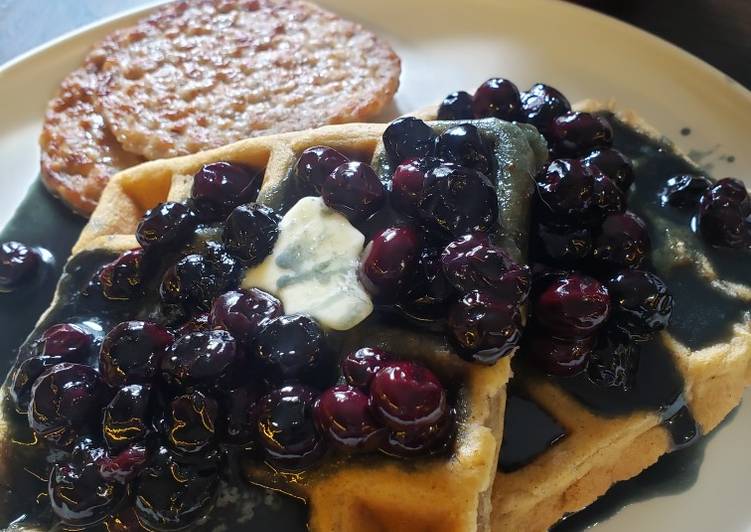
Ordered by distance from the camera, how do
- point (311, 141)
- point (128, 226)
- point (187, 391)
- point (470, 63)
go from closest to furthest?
point (187, 391) → point (311, 141) → point (128, 226) → point (470, 63)

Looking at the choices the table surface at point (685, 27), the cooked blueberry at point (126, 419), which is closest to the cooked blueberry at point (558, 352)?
the cooked blueberry at point (126, 419)

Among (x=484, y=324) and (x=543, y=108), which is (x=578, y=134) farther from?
(x=484, y=324)

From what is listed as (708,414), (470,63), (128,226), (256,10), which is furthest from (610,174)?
(256,10)

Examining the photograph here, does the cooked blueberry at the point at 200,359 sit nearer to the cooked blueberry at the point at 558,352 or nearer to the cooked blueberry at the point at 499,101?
the cooked blueberry at the point at 558,352

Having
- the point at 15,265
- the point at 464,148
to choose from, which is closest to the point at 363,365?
the point at 464,148

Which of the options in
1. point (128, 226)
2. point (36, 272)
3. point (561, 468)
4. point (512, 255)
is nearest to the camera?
point (512, 255)

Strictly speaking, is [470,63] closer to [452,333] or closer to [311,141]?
[311,141]
